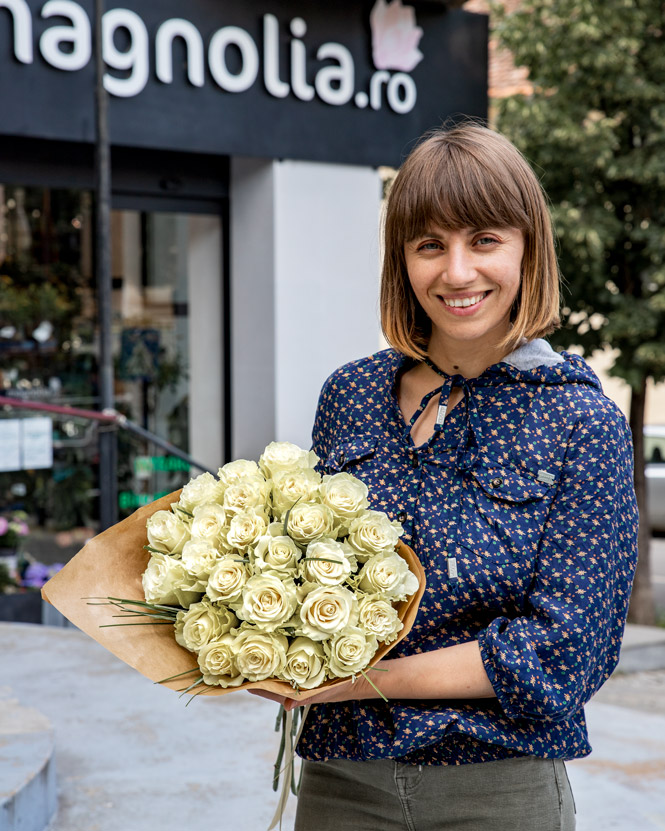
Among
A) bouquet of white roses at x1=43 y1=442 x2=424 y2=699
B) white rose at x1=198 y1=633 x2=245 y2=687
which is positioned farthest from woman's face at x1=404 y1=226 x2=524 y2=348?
white rose at x1=198 y1=633 x2=245 y2=687

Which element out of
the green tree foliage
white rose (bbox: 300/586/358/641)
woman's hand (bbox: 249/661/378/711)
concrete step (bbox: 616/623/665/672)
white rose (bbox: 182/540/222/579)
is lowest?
concrete step (bbox: 616/623/665/672)

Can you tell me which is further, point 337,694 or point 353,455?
point 353,455

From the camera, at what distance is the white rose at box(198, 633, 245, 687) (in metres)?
1.52

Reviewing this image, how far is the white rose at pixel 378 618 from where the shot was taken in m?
1.52

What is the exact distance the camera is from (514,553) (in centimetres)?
163

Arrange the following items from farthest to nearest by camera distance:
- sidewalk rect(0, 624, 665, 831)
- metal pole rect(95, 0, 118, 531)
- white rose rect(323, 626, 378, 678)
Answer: metal pole rect(95, 0, 118, 531), sidewalk rect(0, 624, 665, 831), white rose rect(323, 626, 378, 678)

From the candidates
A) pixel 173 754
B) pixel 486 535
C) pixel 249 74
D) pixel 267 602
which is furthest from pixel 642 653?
pixel 267 602

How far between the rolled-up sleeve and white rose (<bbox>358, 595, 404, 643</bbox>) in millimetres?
174

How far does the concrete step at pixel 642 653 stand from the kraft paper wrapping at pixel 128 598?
6.71 m

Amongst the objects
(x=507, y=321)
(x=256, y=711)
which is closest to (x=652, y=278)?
(x=256, y=711)

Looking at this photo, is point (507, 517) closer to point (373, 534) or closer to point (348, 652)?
point (373, 534)

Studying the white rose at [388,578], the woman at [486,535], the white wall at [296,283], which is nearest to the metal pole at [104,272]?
the white wall at [296,283]

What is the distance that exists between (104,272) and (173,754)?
2997 millimetres

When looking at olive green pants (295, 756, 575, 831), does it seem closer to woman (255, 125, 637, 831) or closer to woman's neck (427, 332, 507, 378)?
woman (255, 125, 637, 831)
